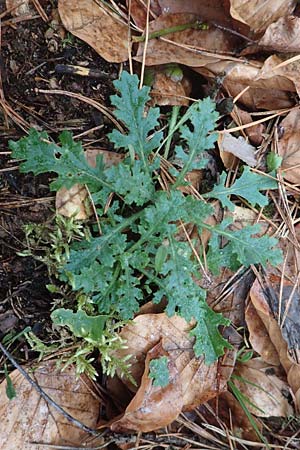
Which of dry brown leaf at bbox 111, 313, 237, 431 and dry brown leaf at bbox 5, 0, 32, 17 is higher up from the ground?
dry brown leaf at bbox 5, 0, 32, 17

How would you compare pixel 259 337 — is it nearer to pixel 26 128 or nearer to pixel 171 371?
pixel 171 371

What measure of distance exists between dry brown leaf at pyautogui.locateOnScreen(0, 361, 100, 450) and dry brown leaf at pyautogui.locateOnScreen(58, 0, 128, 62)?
1311mm

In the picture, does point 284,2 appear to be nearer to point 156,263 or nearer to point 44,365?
point 156,263

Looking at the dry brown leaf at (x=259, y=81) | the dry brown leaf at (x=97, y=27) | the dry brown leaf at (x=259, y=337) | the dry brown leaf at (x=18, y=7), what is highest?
the dry brown leaf at (x=18, y=7)

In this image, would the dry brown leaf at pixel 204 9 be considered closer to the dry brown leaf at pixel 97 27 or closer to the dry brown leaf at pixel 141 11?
the dry brown leaf at pixel 141 11

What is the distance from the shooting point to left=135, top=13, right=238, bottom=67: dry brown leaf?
2.19 metres

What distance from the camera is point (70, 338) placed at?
2143 mm

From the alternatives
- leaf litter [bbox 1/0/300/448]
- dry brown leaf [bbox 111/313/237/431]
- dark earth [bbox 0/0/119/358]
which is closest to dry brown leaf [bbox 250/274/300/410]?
leaf litter [bbox 1/0/300/448]

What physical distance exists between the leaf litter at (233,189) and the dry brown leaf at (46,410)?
0.09ft

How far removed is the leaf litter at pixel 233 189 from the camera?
213 centimetres

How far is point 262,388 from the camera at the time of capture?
2.31 meters

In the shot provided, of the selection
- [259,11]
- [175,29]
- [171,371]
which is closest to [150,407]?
[171,371]

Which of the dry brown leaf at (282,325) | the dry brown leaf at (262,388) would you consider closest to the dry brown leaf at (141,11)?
the dry brown leaf at (282,325)

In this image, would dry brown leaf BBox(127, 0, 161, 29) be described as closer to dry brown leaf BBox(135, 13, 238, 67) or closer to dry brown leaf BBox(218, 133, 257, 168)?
dry brown leaf BBox(135, 13, 238, 67)
